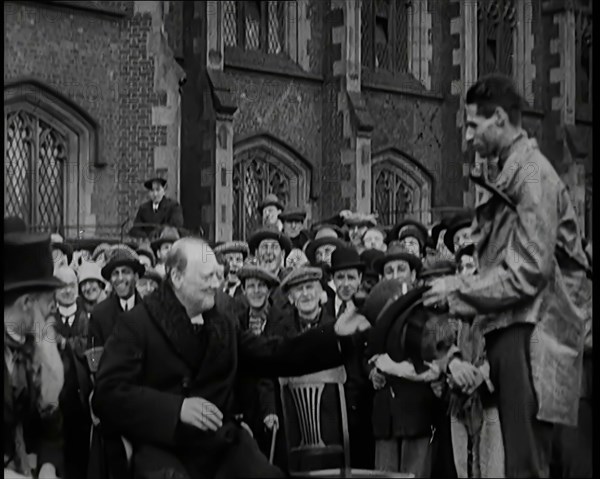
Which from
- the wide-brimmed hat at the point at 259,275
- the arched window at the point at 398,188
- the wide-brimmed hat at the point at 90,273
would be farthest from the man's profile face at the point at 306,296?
the arched window at the point at 398,188

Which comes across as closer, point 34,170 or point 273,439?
point 273,439

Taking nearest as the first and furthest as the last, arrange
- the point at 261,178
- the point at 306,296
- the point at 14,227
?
1. the point at 14,227
2. the point at 306,296
3. the point at 261,178

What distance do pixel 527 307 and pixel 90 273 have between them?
269 inches

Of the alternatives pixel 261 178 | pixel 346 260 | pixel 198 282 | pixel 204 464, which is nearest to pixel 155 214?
pixel 346 260

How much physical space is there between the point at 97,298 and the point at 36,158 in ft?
37.2

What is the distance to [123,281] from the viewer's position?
43.1 feet

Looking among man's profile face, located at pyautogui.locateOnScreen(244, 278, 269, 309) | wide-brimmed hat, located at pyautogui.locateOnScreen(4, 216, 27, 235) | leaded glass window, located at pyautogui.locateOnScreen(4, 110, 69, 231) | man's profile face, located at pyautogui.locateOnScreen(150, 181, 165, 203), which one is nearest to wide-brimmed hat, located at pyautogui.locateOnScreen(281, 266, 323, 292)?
man's profile face, located at pyautogui.locateOnScreen(244, 278, 269, 309)

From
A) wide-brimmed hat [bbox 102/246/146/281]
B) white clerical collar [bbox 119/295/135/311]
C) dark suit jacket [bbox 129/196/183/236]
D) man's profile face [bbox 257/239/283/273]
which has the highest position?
dark suit jacket [bbox 129/196/183/236]

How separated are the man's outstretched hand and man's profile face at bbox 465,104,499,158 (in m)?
1.02

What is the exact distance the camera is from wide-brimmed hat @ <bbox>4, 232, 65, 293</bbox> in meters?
7.20

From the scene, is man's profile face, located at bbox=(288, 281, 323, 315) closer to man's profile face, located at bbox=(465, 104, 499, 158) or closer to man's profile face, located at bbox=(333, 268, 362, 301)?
man's profile face, located at bbox=(333, 268, 362, 301)

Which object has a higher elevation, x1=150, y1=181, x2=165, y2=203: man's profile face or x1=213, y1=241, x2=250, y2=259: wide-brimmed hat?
x1=150, y1=181, x2=165, y2=203: man's profile face

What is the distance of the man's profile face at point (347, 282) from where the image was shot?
1260 cm

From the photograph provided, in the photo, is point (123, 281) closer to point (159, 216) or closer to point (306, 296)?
point (306, 296)
